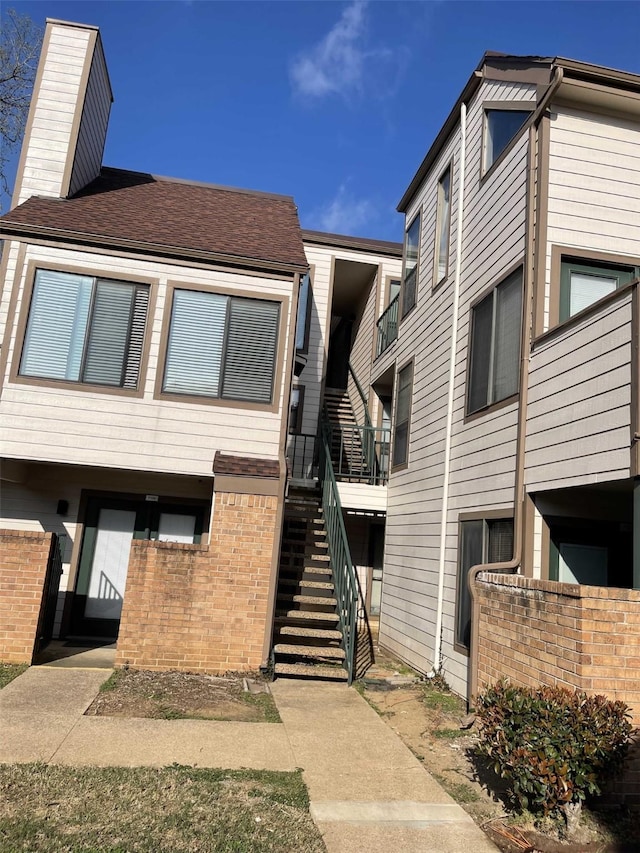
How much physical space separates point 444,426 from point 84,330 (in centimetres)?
531

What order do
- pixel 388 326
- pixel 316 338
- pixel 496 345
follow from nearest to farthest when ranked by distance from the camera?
pixel 496 345
pixel 388 326
pixel 316 338

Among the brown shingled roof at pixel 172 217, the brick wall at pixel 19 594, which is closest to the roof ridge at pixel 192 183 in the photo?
the brown shingled roof at pixel 172 217

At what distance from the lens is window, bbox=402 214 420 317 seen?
12.2 m

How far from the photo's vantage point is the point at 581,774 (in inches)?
151

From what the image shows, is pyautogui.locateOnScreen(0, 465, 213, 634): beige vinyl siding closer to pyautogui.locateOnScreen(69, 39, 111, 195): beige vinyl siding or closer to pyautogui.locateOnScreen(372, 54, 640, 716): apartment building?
pyautogui.locateOnScreen(372, 54, 640, 716): apartment building

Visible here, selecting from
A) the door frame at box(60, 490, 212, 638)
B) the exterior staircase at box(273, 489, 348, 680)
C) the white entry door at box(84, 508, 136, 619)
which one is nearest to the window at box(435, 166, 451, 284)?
the exterior staircase at box(273, 489, 348, 680)

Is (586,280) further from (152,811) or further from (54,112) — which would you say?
(54,112)

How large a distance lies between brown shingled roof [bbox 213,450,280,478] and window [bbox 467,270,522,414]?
2.72 metres

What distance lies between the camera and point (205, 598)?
8.20 m

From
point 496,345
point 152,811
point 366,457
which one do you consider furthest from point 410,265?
point 152,811

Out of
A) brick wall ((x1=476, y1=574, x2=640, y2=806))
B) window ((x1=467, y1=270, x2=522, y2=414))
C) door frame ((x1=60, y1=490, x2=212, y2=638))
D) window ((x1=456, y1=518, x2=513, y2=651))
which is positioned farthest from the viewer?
door frame ((x1=60, y1=490, x2=212, y2=638))

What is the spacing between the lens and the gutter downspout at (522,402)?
6570 millimetres

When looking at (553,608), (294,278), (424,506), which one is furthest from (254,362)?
(553,608)

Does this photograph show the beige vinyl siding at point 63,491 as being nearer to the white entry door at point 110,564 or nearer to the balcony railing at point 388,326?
the white entry door at point 110,564
